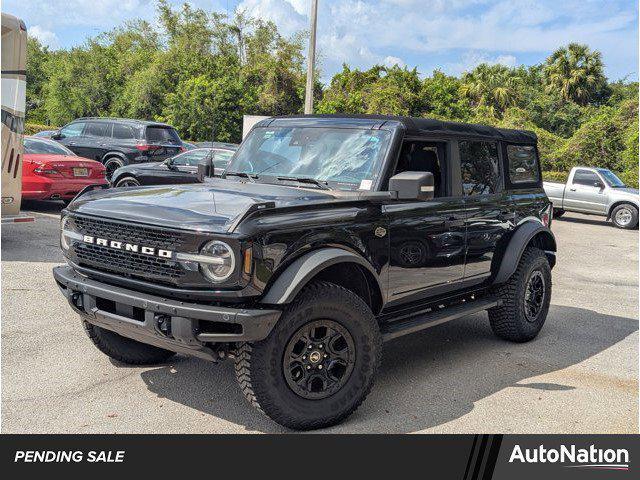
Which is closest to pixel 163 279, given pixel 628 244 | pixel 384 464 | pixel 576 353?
pixel 384 464

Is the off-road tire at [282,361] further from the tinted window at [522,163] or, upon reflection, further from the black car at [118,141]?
the black car at [118,141]

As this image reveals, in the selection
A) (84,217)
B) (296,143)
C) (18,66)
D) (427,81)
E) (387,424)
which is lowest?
(387,424)

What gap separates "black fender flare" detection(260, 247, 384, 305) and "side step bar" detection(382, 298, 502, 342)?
786 mm

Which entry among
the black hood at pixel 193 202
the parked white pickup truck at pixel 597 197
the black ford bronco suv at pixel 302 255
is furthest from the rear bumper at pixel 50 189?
the parked white pickup truck at pixel 597 197

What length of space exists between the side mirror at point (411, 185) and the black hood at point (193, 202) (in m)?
0.29

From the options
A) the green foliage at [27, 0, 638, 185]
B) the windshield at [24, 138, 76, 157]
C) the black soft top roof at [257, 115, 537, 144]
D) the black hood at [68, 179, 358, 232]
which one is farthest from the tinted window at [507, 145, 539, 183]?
the green foliage at [27, 0, 638, 185]

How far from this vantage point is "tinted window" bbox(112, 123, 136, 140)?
1766 centimetres

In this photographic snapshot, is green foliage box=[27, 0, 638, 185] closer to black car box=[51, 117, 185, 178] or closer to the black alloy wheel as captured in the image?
Answer: black car box=[51, 117, 185, 178]

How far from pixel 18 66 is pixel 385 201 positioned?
622 centimetres

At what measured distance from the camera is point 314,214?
165 inches

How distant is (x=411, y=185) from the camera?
4.55 meters

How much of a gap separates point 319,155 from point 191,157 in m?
9.83

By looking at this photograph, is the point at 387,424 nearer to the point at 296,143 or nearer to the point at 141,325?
the point at 141,325

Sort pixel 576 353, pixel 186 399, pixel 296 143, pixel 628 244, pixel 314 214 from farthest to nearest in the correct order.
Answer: pixel 628 244 → pixel 576 353 → pixel 296 143 → pixel 186 399 → pixel 314 214
